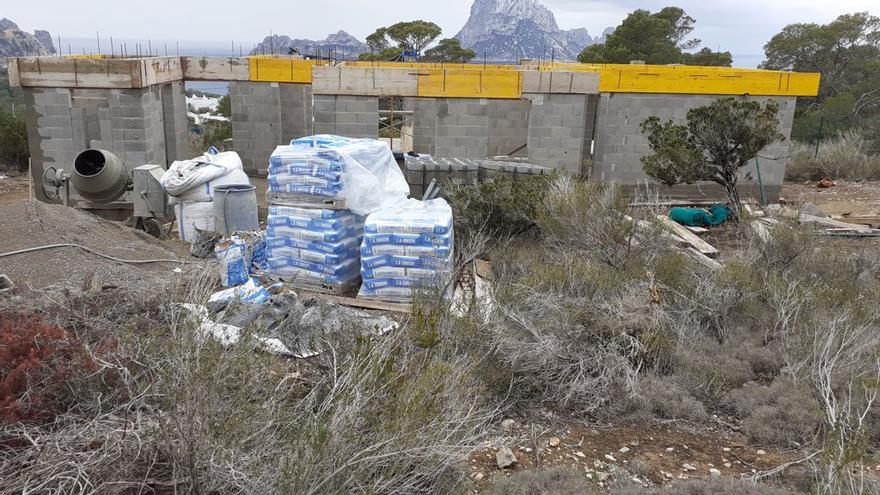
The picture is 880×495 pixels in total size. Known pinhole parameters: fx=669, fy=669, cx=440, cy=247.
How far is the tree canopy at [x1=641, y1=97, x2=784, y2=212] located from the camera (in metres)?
10.2

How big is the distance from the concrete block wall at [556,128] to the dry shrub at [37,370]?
10.4 m

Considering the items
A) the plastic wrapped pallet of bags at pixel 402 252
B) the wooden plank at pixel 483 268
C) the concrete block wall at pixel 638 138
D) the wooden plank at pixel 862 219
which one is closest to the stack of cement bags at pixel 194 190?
the plastic wrapped pallet of bags at pixel 402 252

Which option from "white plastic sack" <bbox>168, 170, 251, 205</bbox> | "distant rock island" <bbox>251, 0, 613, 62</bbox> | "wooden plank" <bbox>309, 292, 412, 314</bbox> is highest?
"distant rock island" <bbox>251, 0, 613, 62</bbox>

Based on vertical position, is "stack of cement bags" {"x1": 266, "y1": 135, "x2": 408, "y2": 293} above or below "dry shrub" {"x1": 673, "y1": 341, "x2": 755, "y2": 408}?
above

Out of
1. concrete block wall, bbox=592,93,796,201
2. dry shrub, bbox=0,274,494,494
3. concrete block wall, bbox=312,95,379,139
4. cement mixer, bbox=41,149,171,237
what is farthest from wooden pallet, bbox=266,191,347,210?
concrete block wall, bbox=592,93,796,201

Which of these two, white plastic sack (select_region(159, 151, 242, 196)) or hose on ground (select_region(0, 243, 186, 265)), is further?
white plastic sack (select_region(159, 151, 242, 196))

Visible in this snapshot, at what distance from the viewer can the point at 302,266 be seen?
8.34 m

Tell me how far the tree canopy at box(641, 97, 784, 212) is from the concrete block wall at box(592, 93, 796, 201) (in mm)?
2951

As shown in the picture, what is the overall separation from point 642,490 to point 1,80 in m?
44.0


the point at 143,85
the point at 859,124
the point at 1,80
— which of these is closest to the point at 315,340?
the point at 143,85

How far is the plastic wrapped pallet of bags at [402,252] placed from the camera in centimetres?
768

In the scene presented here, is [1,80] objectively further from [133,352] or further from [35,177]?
[133,352]

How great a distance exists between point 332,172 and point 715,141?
616cm

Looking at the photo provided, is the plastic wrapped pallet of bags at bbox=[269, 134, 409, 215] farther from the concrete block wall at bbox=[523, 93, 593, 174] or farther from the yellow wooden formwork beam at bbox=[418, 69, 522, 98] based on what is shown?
the concrete block wall at bbox=[523, 93, 593, 174]
